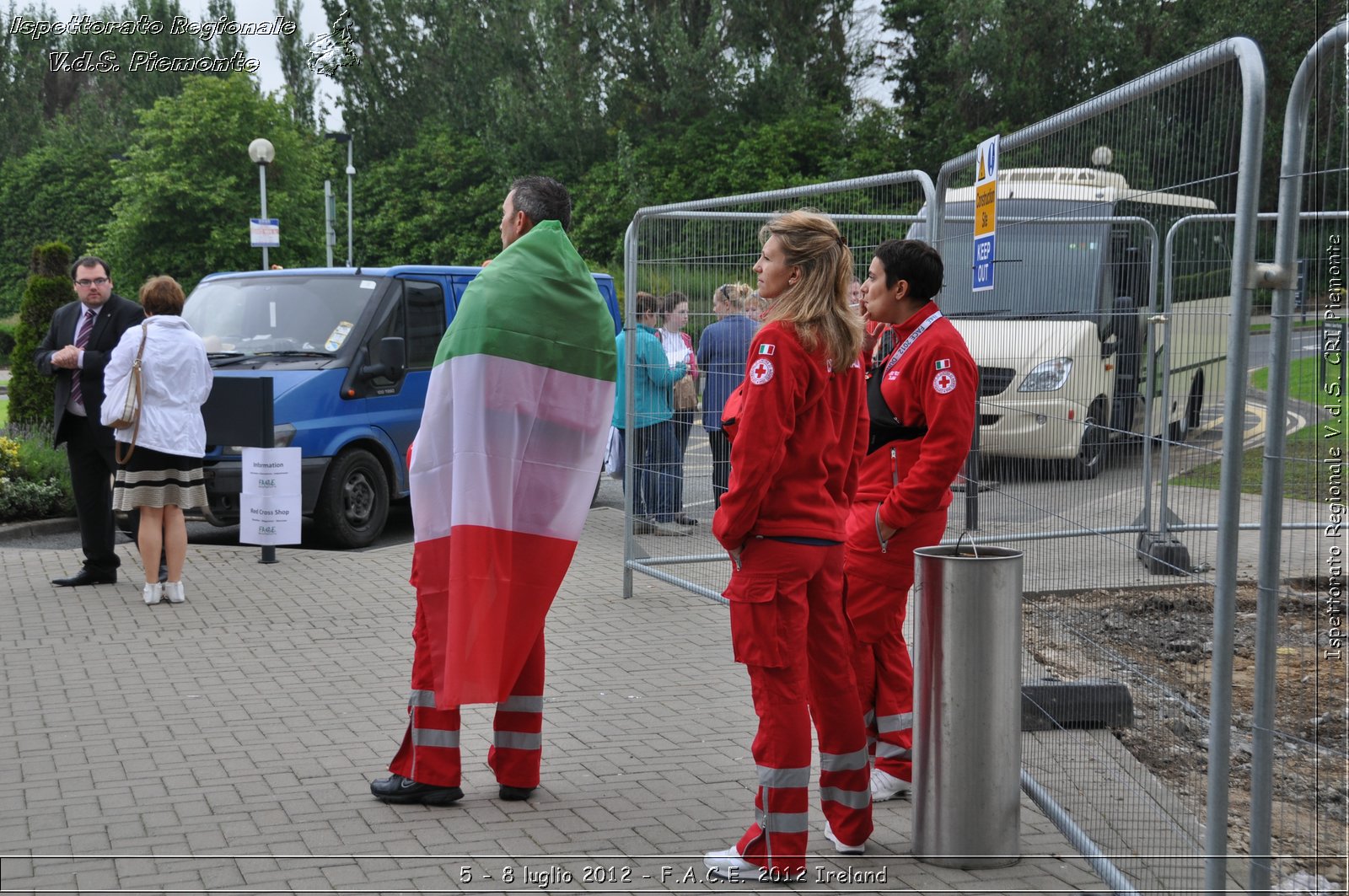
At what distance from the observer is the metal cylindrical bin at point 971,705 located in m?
4.14

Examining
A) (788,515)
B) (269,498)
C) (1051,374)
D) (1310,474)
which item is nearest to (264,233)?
(269,498)

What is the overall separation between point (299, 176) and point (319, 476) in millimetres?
27877

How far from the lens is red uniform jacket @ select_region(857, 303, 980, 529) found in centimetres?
446

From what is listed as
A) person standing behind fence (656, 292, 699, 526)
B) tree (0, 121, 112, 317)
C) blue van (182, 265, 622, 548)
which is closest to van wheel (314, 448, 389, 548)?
blue van (182, 265, 622, 548)

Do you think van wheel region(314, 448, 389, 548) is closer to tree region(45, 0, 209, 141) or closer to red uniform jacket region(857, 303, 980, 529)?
red uniform jacket region(857, 303, 980, 529)

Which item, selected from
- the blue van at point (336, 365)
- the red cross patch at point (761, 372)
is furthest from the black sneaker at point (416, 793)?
the blue van at point (336, 365)

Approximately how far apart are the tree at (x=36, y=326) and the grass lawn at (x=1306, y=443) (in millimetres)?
12411

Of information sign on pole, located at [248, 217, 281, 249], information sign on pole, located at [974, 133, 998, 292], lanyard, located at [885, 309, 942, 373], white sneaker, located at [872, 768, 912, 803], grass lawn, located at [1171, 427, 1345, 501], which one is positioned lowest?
white sneaker, located at [872, 768, 912, 803]

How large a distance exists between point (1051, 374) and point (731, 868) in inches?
73.8

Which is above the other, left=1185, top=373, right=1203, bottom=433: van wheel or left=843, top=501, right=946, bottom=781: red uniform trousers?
left=1185, top=373, right=1203, bottom=433: van wheel

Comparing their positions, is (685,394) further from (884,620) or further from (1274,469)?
(1274,469)

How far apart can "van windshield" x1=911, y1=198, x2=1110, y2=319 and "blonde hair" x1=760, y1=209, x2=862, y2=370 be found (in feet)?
2.45

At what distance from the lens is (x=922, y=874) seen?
418 centimetres

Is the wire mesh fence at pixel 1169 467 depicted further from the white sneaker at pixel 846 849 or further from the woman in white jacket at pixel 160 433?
the woman in white jacket at pixel 160 433
